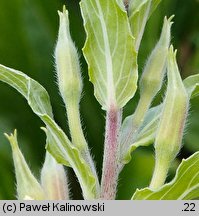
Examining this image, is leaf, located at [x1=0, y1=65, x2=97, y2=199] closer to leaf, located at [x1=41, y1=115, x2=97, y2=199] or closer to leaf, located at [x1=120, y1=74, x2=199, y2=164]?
leaf, located at [x1=41, y1=115, x2=97, y2=199]

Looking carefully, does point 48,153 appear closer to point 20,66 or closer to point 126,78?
point 126,78

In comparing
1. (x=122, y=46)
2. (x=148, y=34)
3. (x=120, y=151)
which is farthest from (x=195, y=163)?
(x=148, y=34)

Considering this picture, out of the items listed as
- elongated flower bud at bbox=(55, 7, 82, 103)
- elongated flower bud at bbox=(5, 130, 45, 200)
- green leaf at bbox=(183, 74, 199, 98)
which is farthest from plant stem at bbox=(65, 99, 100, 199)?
green leaf at bbox=(183, 74, 199, 98)

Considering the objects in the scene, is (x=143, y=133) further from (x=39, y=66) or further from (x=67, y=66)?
(x=39, y=66)

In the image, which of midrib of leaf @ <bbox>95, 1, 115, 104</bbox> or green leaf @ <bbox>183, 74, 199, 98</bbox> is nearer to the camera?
midrib of leaf @ <bbox>95, 1, 115, 104</bbox>

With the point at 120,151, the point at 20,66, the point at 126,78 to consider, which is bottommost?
the point at 120,151

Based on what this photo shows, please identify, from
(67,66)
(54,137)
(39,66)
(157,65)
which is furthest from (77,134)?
(39,66)
